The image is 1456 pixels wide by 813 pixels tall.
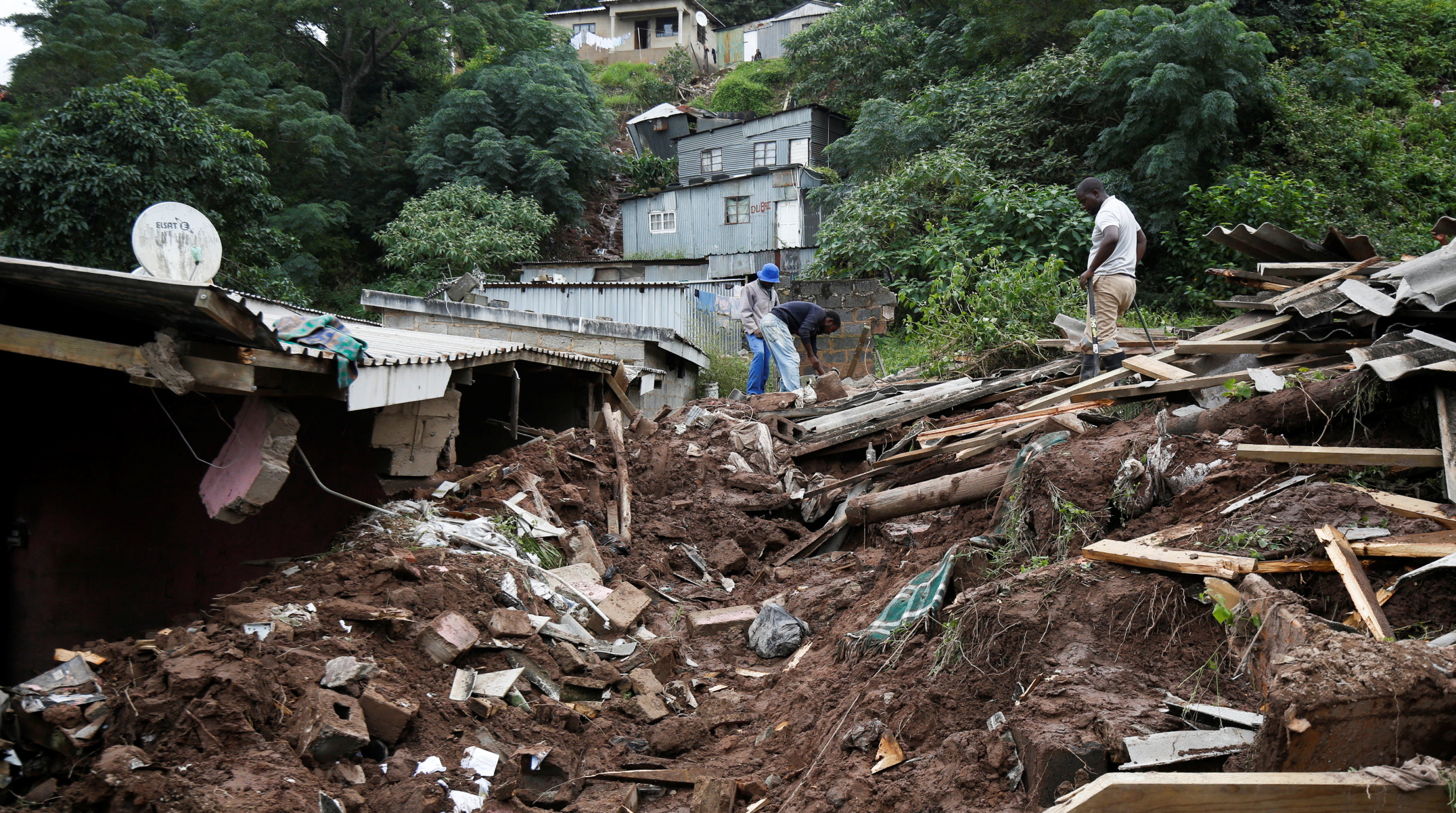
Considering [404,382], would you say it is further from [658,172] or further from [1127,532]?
[658,172]

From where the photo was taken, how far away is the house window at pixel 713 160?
3469cm

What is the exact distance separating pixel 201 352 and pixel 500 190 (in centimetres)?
2716

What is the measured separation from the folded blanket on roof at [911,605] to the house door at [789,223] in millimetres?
23465

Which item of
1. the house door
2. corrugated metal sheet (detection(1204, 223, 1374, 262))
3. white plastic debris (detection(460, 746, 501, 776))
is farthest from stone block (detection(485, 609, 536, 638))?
the house door

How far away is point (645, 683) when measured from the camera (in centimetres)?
529

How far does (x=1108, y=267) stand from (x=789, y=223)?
20.5 meters

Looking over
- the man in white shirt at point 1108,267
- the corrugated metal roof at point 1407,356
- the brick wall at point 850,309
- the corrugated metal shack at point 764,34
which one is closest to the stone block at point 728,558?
the man in white shirt at point 1108,267

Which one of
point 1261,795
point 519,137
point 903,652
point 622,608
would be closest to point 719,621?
point 622,608

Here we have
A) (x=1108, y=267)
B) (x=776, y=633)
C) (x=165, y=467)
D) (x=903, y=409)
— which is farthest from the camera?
(x=903, y=409)

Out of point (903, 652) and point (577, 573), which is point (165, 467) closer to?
point (577, 573)

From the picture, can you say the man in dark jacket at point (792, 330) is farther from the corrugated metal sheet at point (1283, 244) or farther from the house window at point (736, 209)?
the house window at point (736, 209)

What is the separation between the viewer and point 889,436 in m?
8.64

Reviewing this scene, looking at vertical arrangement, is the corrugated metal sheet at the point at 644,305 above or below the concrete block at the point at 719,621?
above

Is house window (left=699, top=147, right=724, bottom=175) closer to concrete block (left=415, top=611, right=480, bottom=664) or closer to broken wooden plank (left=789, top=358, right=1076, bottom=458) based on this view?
broken wooden plank (left=789, top=358, right=1076, bottom=458)
